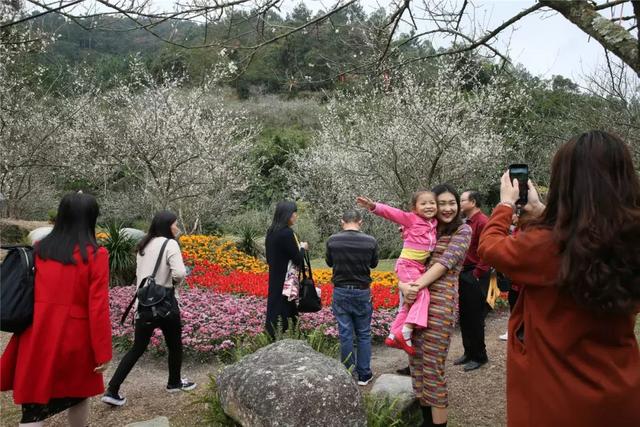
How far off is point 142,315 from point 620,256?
3799 millimetres

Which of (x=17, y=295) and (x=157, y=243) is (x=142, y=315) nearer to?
(x=157, y=243)

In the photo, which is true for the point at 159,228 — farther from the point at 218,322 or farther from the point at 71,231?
the point at 218,322

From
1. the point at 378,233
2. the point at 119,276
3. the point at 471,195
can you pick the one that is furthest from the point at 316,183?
→ the point at 471,195

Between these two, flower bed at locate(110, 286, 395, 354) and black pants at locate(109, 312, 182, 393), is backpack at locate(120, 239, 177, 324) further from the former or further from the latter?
flower bed at locate(110, 286, 395, 354)

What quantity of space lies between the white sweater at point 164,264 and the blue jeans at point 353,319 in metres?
1.51

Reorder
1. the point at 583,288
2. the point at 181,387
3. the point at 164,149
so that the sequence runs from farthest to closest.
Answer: the point at 164,149, the point at 181,387, the point at 583,288

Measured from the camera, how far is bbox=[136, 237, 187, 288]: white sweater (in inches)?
175

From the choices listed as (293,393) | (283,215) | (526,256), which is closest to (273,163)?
(283,215)

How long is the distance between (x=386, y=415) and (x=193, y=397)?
1.93 m

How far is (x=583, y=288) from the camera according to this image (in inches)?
69.2

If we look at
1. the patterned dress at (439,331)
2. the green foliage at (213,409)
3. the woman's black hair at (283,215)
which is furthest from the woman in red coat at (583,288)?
the woman's black hair at (283,215)

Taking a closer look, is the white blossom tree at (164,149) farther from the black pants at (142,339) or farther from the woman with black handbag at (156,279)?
the black pants at (142,339)

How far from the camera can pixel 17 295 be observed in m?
2.97

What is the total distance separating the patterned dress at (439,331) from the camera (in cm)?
350
